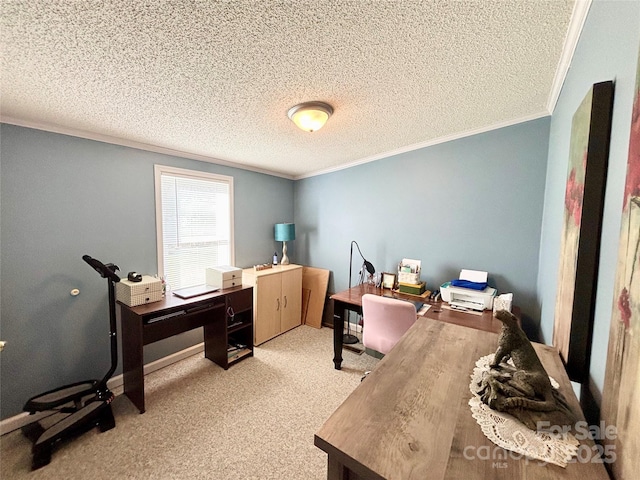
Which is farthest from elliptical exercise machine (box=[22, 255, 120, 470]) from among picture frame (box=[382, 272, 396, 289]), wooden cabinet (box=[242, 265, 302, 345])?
picture frame (box=[382, 272, 396, 289])

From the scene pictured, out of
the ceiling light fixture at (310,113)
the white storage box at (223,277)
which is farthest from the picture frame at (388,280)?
the ceiling light fixture at (310,113)

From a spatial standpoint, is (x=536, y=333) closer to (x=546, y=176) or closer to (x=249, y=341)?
(x=546, y=176)

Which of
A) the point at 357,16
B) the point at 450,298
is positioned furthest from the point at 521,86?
the point at 450,298

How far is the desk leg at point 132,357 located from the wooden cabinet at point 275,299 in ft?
3.91

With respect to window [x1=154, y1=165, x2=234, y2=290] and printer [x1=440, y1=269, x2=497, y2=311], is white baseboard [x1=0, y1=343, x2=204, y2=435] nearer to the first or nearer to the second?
window [x1=154, y1=165, x2=234, y2=290]

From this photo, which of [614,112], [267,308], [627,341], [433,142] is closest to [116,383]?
[267,308]

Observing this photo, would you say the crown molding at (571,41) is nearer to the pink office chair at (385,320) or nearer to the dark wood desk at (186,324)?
the pink office chair at (385,320)

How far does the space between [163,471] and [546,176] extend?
3483 mm

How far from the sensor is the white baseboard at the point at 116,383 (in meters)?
1.76

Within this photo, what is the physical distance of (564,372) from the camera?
91 cm

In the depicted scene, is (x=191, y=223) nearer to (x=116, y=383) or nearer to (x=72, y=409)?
(x=116, y=383)

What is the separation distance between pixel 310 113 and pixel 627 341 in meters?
1.78

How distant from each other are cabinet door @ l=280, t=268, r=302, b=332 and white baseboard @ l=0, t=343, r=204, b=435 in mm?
1060

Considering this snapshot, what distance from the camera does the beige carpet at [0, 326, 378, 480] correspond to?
1.50 m
